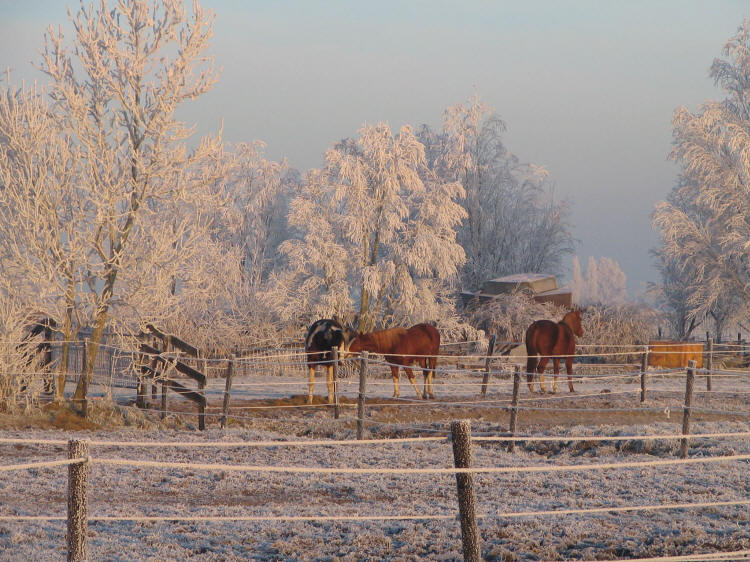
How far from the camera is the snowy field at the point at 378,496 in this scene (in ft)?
23.7

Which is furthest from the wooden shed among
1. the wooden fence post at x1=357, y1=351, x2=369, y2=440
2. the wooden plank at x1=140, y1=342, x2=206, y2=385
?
the wooden plank at x1=140, y1=342, x2=206, y2=385

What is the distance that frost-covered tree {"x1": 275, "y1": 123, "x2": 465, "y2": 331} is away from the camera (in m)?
30.3

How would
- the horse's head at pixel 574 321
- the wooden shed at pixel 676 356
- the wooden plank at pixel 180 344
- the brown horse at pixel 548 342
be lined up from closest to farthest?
the wooden plank at pixel 180 344, the brown horse at pixel 548 342, the horse's head at pixel 574 321, the wooden shed at pixel 676 356

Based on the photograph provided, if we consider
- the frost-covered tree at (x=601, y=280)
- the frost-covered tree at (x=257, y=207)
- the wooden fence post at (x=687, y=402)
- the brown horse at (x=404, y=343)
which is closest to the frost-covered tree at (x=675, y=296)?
the frost-covered tree at (x=257, y=207)

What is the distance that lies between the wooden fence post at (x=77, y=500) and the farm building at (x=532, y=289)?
27.4m

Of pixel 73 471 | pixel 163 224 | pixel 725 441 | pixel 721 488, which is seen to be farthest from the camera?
pixel 163 224

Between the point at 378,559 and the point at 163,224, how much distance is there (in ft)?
33.7

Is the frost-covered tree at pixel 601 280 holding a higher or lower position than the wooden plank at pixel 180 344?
higher

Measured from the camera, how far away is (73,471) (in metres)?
5.55

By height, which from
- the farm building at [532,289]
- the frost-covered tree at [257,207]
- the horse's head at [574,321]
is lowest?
the horse's head at [574,321]

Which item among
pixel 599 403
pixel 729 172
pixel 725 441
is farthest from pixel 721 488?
pixel 729 172

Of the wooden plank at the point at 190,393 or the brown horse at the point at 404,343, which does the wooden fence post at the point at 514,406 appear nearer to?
the wooden plank at the point at 190,393

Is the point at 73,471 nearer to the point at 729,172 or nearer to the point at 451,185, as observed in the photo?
the point at 451,185

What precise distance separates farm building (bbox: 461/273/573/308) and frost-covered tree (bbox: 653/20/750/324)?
18.1ft
